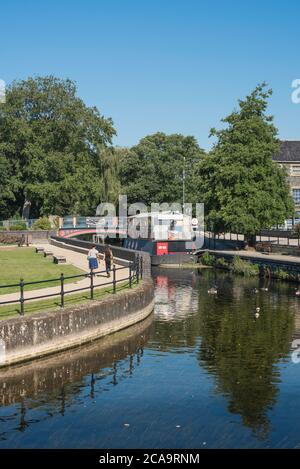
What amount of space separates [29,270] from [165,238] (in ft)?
73.2

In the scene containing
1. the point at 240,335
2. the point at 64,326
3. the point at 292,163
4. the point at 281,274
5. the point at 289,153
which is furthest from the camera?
the point at 289,153

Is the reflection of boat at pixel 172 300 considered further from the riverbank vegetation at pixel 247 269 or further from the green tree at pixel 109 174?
the green tree at pixel 109 174

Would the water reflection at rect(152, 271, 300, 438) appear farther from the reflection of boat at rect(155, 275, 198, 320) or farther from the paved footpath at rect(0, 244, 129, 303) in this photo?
the paved footpath at rect(0, 244, 129, 303)

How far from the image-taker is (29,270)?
106 ft

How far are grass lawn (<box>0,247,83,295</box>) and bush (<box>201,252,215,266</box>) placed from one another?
1547 cm

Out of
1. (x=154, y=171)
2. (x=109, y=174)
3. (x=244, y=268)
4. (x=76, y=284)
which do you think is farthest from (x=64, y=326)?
(x=154, y=171)

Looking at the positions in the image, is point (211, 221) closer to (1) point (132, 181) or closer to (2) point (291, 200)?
(2) point (291, 200)

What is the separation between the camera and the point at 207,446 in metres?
12.0

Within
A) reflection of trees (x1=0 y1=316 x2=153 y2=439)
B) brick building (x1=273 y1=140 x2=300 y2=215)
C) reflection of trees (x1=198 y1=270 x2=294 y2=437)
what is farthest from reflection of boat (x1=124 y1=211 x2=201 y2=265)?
brick building (x1=273 y1=140 x2=300 y2=215)

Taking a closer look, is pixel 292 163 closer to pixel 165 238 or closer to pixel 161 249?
pixel 165 238

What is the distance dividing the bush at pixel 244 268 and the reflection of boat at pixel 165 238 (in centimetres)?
773

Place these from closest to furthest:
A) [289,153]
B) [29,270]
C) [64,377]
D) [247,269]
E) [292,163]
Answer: [64,377], [29,270], [247,269], [292,163], [289,153]

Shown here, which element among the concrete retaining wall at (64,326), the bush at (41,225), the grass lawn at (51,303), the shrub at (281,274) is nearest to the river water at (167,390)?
the concrete retaining wall at (64,326)

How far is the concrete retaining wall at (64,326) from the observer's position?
17.3 meters
